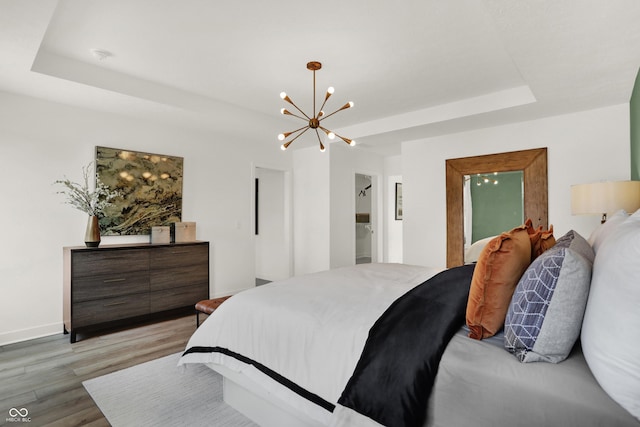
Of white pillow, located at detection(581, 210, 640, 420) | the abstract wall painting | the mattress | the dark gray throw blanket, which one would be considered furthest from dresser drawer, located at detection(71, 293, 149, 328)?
white pillow, located at detection(581, 210, 640, 420)

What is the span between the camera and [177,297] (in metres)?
4.11

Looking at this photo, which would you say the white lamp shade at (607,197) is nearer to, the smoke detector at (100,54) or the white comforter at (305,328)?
Answer: the white comforter at (305,328)

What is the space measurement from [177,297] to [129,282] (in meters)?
0.59

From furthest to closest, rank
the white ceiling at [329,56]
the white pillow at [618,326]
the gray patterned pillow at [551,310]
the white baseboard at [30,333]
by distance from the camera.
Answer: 1. the white baseboard at [30,333]
2. the white ceiling at [329,56]
3. the gray patterned pillow at [551,310]
4. the white pillow at [618,326]

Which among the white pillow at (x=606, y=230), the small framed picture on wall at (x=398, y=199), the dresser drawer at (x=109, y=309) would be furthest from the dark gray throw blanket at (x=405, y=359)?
the small framed picture on wall at (x=398, y=199)

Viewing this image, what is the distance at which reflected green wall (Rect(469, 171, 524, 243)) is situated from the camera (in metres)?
4.39

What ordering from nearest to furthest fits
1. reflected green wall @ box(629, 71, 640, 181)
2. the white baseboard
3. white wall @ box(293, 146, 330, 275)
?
reflected green wall @ box(629, 71, 640, 181) < the white baseboard < white wall @ box(293, 146, 330, 275)

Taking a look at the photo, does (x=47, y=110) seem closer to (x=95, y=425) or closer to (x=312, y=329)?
(x=95, y=425)

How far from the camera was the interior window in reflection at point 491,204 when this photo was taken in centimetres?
439

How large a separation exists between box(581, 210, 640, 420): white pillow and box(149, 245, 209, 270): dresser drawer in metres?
3.91

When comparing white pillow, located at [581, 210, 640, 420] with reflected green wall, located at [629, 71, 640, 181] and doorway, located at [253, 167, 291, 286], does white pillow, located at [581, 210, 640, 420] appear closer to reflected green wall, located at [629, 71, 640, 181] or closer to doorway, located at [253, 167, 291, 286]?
reflected green wall, located at [629, 71, 640, 181]

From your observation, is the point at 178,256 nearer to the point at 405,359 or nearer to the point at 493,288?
the point at 405,359

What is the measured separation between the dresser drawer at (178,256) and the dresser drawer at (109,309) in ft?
1.22

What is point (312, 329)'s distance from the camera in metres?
1.67
